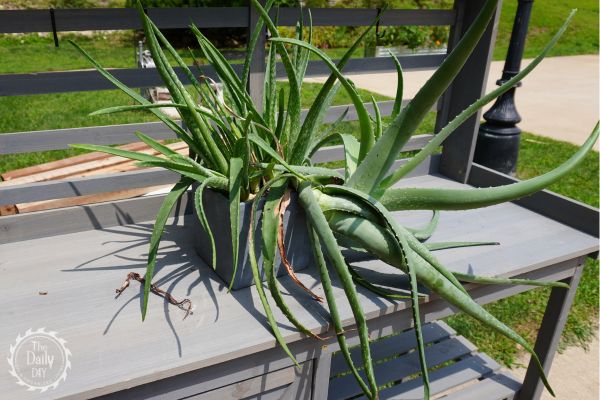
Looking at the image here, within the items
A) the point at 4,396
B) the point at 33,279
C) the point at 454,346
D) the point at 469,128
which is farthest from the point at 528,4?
the point at 4,396

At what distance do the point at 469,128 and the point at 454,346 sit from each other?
80 cm

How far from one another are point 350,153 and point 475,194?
1.06 ft

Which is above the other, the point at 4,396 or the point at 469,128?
the point at 469,128

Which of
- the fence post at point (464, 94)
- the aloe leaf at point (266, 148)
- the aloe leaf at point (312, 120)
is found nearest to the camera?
the aloe leaf at point (266, 148)

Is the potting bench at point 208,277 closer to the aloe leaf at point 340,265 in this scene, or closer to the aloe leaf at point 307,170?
the aloe leaf at point 340,265

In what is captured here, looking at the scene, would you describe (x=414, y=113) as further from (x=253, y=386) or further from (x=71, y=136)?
(x=71, y=136)

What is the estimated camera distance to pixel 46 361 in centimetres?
88

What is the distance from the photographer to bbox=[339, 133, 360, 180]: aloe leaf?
119 centimetres

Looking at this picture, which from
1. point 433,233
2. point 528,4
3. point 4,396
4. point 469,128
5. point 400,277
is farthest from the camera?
point 528,4

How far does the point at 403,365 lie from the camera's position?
71.7 inches

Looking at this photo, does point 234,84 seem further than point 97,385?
Yes

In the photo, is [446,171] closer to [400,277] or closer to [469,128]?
[469,128]

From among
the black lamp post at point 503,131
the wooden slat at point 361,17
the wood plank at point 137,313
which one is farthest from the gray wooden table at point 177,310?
the black lamp post at point 503,131

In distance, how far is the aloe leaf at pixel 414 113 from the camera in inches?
29.8
